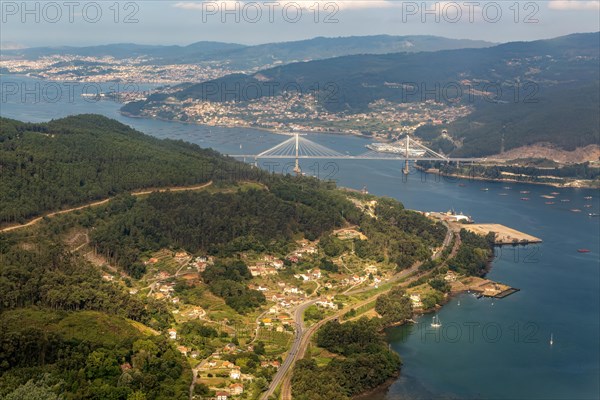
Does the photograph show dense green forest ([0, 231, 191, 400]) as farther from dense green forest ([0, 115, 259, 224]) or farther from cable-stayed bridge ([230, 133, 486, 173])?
cable-stayed bridge ([230, 133, 486, 173])

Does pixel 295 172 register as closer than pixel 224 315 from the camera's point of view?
No

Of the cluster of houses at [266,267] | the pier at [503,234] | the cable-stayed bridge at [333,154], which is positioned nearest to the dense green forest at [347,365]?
the cluster of houses at [266,267]

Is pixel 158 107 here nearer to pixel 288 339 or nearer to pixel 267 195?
pixel 267 195

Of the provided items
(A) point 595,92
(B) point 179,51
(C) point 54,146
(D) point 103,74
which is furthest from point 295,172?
(B) point 179,51

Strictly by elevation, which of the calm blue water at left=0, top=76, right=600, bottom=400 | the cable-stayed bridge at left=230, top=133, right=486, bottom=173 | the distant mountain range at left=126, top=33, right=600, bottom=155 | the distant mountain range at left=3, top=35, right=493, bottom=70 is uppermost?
the distant mountain range at left=3, top=35, right=493, bottom=70

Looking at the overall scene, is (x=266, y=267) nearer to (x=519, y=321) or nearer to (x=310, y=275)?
(x=310, y=275)

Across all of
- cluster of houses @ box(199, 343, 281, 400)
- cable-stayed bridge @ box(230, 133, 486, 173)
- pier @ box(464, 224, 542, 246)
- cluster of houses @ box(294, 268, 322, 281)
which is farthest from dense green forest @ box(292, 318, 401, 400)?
cable-stayed bridge @ box(230, 133, 486, 173)

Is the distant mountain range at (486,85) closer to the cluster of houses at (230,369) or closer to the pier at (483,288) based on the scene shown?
the pier at (483,288)
